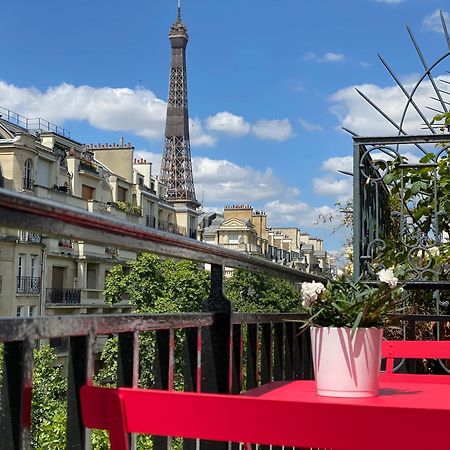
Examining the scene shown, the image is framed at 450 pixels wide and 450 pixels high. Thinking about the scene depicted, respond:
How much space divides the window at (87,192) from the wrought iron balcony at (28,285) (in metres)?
5.72

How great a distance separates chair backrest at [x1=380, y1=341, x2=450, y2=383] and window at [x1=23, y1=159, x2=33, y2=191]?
33939mm

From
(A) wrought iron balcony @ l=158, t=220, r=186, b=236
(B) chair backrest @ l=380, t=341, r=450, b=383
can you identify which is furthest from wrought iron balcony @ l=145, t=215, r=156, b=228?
(B) chair backrest @ l=380, t=341, r=450, b=383

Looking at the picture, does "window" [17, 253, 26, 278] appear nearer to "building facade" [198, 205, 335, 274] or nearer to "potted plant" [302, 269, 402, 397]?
"building facade" [198, 205, 335, 274]

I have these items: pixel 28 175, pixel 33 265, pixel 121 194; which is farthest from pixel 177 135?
pixel 28 175

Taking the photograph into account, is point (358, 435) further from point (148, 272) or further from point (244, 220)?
point (244, 220)

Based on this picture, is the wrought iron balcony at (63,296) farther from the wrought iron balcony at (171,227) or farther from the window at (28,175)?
the wrought iron balcony at (171,227)

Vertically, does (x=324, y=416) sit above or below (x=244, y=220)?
below

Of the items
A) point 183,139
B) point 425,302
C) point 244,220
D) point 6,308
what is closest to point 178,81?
point 183,139

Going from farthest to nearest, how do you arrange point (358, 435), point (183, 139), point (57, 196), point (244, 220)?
point (183, 139) < point (244, 220) < point (57, 196) < point (358, 435)

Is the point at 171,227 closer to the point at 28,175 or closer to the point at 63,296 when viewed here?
the point at 63,296

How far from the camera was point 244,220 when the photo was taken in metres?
61.6

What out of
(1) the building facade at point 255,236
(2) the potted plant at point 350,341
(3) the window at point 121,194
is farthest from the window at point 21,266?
(2) the potted plant at point 350,341

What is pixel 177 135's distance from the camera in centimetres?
8538

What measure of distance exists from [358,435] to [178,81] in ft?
291
